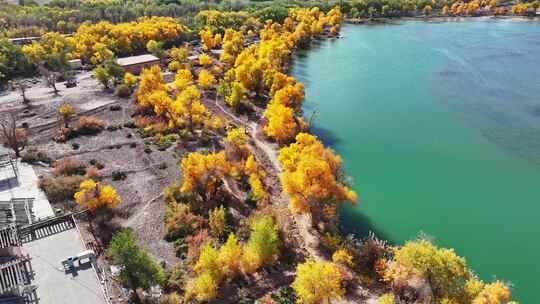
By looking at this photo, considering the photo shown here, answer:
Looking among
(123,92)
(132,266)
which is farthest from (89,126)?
(132,266)

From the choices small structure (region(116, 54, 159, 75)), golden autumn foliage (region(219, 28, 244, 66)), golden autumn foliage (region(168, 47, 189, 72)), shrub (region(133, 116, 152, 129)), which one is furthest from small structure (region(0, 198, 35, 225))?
golden autumn foliage (region(219, 28, 244, 66))

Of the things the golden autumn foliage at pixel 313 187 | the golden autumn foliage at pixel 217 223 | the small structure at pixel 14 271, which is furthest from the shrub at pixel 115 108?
the golden autumn foliage at pixel 313 187

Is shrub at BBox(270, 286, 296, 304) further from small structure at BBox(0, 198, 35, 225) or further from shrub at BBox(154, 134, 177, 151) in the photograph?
shrub at BBox(154, 134, 177, 151)

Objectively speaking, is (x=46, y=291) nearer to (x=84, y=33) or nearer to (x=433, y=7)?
(x=84, y=33)

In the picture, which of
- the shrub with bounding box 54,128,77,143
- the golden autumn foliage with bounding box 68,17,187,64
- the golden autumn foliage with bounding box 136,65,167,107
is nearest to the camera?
the shrub with bounding box 54,128,77,143

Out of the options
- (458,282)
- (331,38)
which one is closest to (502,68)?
(331,38)
